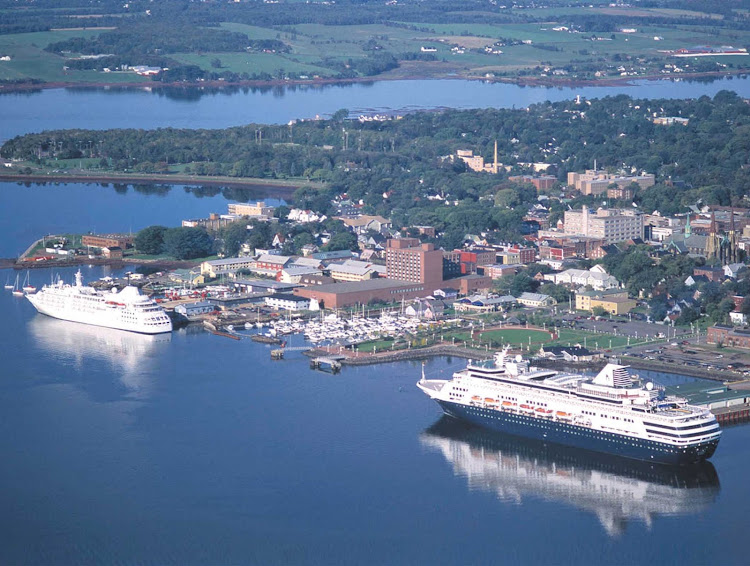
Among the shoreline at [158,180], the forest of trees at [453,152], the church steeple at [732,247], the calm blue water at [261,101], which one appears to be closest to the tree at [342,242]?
the forest of trees at [453,152]

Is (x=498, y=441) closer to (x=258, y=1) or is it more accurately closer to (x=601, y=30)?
(x=601, y=30)

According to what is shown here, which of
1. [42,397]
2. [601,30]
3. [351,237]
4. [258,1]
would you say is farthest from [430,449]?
[258,1]

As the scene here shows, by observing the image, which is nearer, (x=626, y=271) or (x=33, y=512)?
(x=33, y=512)

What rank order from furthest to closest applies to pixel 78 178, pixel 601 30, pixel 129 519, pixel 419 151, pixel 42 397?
pixel 601 30 < pixel 419 151 < pixel 78 178 < pixel 42 397 < pixel 129 519

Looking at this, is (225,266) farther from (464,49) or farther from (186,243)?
(464,49)

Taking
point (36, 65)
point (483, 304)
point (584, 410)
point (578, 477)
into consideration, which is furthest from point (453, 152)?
point (578, 477)

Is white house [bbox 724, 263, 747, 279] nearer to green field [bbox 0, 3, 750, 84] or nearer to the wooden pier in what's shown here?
the wooden pier

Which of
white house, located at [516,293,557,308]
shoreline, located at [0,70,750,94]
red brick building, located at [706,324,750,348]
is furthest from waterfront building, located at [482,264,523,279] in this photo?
shoreline, located at [0,70,750,94]

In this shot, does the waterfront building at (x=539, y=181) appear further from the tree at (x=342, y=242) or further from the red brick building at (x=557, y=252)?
the tree at (x=342, y=242)
